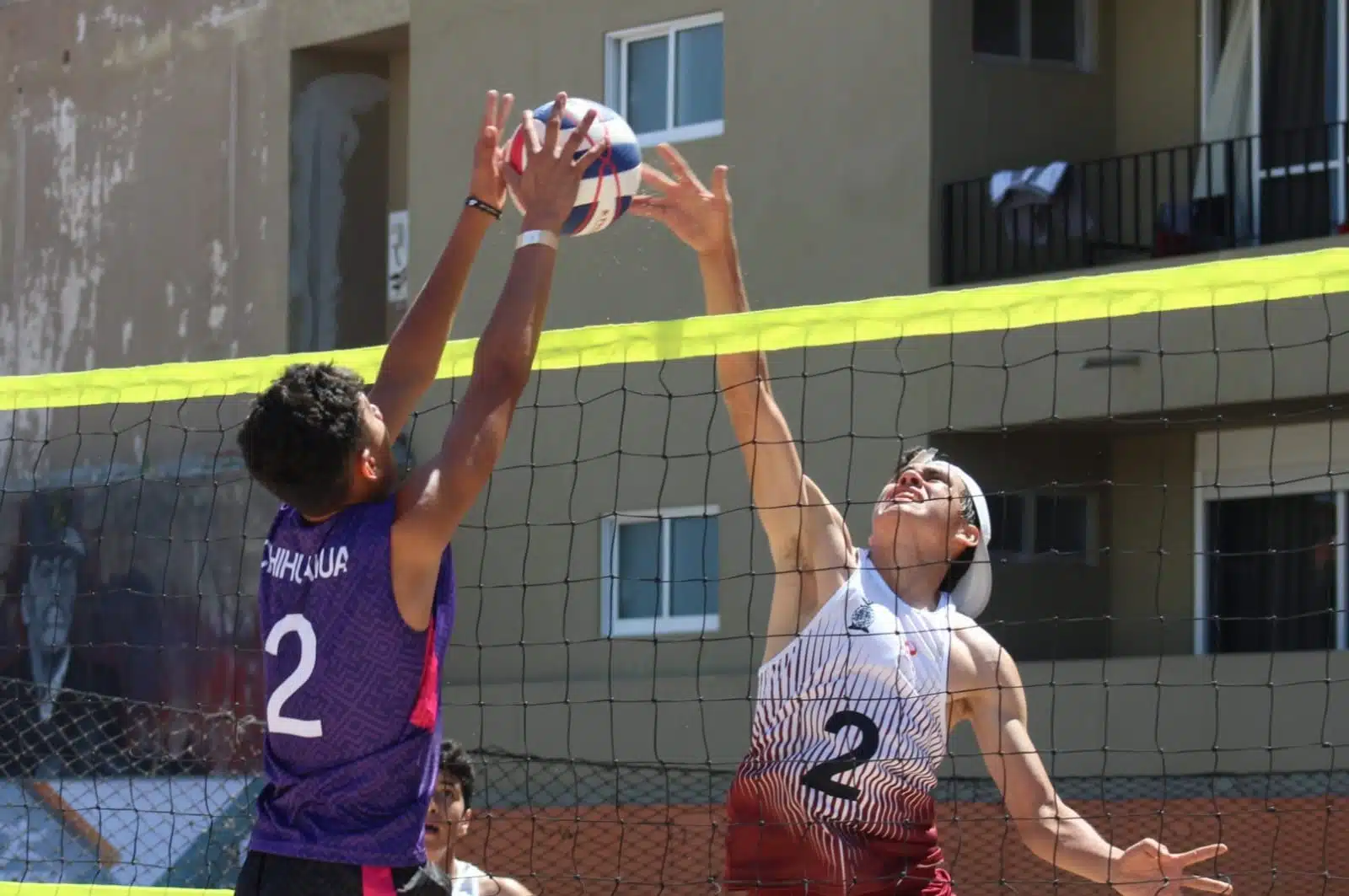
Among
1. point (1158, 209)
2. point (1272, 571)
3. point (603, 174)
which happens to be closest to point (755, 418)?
point (603, 174)

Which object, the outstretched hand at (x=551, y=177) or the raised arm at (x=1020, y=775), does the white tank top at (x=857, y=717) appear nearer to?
the raised arm at (x=1020, y=775)

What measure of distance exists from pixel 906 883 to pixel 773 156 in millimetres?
10729

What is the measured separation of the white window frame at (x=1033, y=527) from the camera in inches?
570

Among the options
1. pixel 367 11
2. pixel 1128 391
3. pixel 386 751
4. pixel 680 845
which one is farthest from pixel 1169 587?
pixel 386 751

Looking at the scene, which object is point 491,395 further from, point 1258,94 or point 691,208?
point 1258,94

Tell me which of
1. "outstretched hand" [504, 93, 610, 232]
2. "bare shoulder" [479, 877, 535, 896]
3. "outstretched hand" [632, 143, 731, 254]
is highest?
"outstretched hand" [632, 143, 731, 254]

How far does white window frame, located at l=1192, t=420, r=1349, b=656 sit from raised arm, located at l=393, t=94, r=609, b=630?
31.3ft

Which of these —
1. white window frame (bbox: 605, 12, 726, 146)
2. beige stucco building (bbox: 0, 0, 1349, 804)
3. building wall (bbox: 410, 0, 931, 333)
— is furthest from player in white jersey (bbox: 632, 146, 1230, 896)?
white window frame (bbox: 605, 12, 726, 146)

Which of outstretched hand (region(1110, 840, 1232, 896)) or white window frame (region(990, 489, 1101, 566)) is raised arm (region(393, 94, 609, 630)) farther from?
white window frame (region(990, 489, 1101, 566))

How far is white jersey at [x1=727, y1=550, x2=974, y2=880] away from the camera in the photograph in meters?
4.75

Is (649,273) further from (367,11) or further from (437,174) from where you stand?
(367,11)

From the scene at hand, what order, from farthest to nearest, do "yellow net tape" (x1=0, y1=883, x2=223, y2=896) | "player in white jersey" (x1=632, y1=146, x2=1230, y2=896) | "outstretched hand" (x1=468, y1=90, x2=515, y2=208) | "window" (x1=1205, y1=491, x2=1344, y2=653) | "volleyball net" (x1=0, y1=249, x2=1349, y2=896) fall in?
"window" (x1=1205, y1=491, x2=1344, y2=653)
"volleyball net" (x1=0, y1=249, x2=1349, y2=896)
"yellow net tape" (x1=0, y1=883, x2=223, y2=896)
"player in white jersey" (x1=632, y1=146, x2=1230, y2=896)
"outstretched hand" (x1=468, y1=90, x2=515, y2=208)

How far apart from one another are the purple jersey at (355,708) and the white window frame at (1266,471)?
388 inches

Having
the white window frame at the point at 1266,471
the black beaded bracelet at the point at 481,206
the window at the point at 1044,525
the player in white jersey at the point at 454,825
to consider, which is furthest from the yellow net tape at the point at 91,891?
the window at the point at 1044,525
